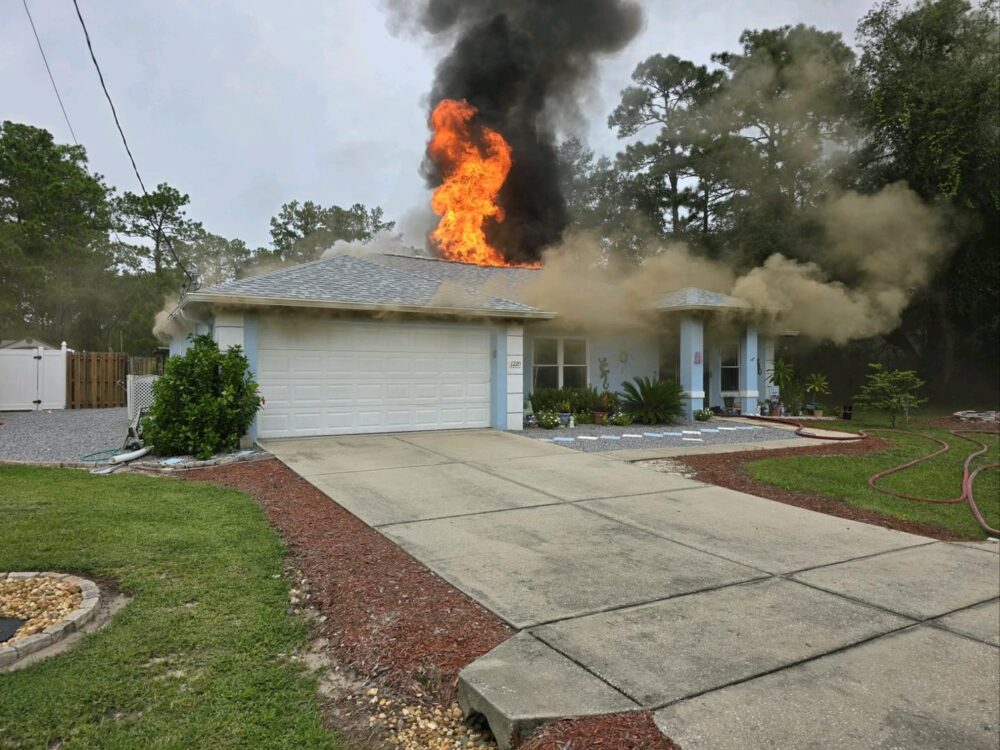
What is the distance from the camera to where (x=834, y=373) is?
80.1ft

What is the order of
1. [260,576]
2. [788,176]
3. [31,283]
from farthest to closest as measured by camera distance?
[31,283], [788,176], [260,576]

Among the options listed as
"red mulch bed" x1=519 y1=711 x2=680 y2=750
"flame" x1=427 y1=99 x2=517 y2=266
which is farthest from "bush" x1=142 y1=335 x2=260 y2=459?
"flame" x1=427 y1=99 x2=517 y2=266

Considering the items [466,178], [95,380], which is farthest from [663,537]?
[95,380]

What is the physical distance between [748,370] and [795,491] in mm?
9058

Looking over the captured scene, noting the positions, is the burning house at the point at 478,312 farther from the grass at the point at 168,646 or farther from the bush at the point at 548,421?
the grass at the point at 168,646

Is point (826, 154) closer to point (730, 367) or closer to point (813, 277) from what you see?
point (813, 277)

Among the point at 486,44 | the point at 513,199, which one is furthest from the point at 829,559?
the point at 486,44

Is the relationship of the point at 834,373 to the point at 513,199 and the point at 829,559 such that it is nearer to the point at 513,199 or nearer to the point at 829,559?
the point at 513,199

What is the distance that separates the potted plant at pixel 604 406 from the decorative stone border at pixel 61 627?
11134 millimetres

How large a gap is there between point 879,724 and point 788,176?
22.5m

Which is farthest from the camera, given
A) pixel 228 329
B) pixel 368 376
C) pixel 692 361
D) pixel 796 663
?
pixel 692 361

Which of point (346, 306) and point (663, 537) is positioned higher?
point (346, 306)

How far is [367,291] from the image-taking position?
11.6m

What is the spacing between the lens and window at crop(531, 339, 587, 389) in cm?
1520
